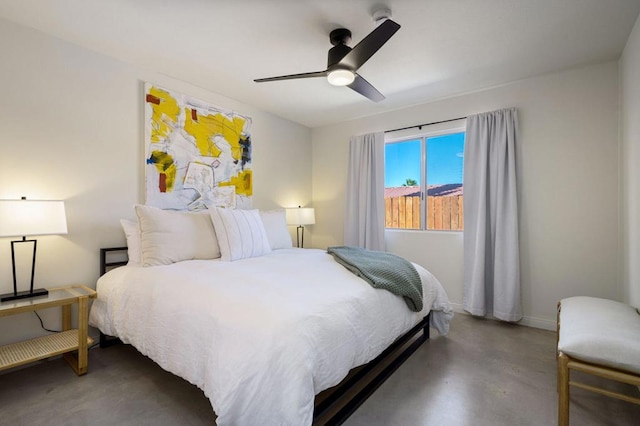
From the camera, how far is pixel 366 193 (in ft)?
13.6

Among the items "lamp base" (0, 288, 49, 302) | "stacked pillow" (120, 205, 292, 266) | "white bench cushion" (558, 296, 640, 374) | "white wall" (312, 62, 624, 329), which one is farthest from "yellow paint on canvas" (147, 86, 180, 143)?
"white bench cushion" (558, 296, 640, 374)

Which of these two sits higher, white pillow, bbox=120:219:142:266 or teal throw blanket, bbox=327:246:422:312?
white pillow, bbox=120:219:142:266

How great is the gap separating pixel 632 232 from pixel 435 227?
1.76 meters

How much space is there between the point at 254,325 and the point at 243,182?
264 cm

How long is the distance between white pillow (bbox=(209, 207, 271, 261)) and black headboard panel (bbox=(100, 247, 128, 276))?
85 cm

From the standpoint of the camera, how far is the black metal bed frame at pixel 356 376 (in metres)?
1.55

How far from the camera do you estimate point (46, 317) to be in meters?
2.31

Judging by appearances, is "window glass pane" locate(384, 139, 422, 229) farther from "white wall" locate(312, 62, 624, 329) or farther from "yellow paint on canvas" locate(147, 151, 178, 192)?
"yellow paint on canvas" locate(147, 151, 178, 192)

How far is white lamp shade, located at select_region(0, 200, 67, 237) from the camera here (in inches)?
74.0

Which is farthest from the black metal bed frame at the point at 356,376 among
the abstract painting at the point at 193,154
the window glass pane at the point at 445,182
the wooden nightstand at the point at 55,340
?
the window glass pane at the point at 445,182

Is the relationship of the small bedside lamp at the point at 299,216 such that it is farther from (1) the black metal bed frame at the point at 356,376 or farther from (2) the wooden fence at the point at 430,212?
(1) the black metal bed frame at the point at 356,376

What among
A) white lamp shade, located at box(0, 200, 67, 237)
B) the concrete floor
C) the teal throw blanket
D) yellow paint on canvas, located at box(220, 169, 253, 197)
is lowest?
the concrete floor

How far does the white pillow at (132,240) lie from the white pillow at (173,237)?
14 centimetres

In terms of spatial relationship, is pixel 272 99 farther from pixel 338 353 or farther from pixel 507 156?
pixel 338 353
